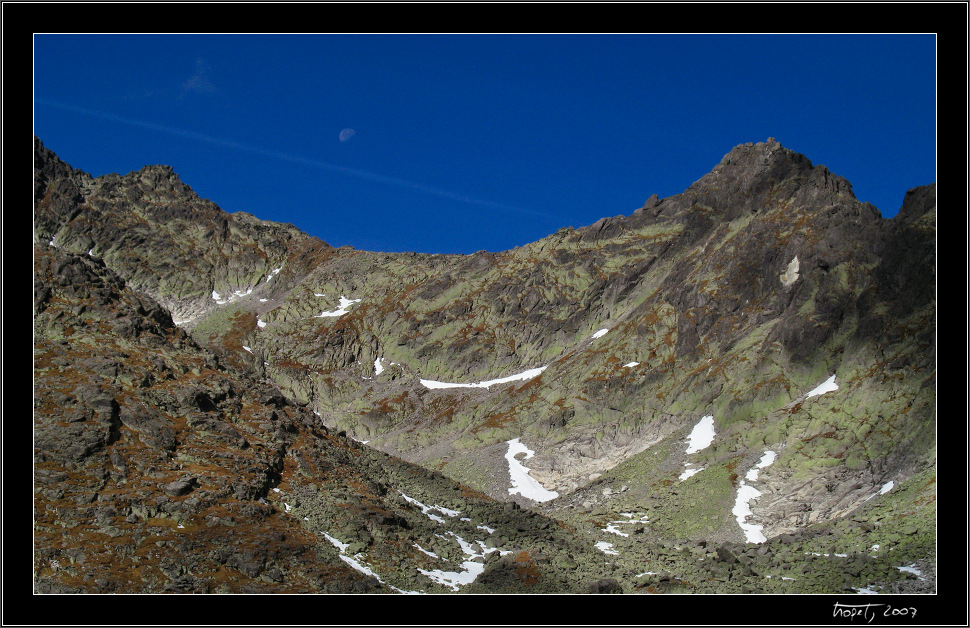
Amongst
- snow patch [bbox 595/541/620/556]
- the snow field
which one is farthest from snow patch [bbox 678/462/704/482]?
snow patch [bbox 595/541/620/556]

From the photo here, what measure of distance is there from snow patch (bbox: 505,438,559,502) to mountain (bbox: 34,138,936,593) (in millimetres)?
574

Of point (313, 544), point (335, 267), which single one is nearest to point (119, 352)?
point (313, 544)

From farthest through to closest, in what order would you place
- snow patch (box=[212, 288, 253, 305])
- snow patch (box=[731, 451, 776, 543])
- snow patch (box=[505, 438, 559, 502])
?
snow patch (box=[212, 288, 253, 305]), snow patch (box=[505, 438, 559, 502]), snow patch (box=[731, 451, 776, 543])

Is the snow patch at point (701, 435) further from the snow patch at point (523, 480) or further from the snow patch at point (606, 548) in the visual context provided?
the snow patch at point (606, 548)

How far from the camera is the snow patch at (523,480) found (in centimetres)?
8038

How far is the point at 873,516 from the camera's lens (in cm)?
4622

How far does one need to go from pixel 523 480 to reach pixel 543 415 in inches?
556

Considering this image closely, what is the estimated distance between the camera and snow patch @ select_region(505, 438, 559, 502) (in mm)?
80375

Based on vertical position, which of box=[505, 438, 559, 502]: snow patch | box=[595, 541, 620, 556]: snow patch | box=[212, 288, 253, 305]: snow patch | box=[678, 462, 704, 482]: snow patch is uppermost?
box=[212, 288, 253, 305]: snow patch

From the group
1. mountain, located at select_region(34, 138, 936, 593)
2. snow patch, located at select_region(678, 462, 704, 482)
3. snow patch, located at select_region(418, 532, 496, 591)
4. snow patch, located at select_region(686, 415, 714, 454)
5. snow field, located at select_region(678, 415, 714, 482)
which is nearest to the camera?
mountain, located at select_region(34, 138, 936, 593)

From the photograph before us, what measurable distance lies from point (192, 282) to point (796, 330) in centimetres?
15842

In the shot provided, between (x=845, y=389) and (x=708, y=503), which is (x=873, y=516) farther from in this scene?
(x=845, y=389)

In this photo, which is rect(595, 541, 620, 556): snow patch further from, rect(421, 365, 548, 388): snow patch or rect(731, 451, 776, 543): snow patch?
rect(421, 365, 548, 388): snow patch

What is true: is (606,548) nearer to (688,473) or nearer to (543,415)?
(688,473)
